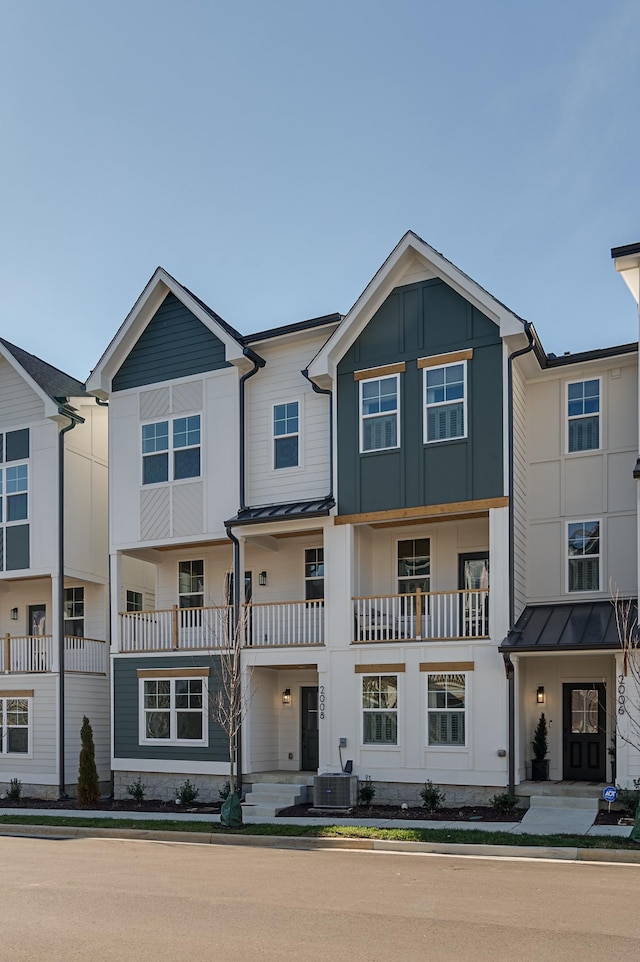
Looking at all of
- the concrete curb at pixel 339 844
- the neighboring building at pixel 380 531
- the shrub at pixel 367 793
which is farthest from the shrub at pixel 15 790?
the shrub at pixel 367 793

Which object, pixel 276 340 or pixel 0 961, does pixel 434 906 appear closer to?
pixel 0 961

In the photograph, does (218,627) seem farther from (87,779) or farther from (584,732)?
(584,732)

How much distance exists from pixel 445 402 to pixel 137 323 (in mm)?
8632

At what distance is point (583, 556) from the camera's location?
21.2 m

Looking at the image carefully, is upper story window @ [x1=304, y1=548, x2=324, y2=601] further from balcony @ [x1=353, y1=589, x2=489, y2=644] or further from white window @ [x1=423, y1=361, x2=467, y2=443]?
white window @ [x1=423, y1=361, x2=467, y2=443]

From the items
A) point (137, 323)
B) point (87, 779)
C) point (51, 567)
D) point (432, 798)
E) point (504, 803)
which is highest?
point (137, 323)

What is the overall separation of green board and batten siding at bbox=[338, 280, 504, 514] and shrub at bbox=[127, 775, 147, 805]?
8201 mm

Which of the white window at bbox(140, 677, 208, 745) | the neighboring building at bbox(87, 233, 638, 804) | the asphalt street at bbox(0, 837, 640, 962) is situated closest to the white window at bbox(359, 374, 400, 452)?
the neighboring building at bbox(87, 233, 638, 804)

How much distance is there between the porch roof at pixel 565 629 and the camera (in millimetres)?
18594

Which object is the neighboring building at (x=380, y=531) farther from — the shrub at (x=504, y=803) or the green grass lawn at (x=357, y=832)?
the green grass lawn at (x=357, y=832)

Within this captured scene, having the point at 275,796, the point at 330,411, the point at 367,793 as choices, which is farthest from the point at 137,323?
the point at 367,793

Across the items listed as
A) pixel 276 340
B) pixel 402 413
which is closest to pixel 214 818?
pixel 402 413

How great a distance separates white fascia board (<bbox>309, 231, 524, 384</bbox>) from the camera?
66.4 ft

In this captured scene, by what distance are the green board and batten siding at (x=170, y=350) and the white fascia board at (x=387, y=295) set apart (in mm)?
3043
